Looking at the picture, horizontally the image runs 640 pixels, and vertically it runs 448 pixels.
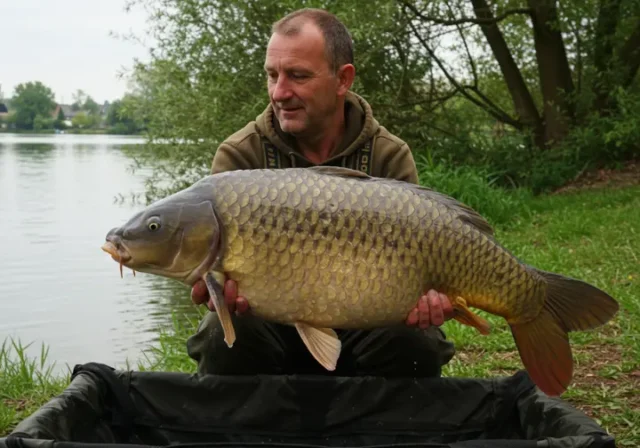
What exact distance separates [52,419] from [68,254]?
563 cm

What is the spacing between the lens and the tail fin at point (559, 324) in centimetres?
175

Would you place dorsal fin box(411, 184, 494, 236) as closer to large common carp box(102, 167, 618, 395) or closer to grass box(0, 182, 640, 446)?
large common carp box(102, 167, 618, 395)

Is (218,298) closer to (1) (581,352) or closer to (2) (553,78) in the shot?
(1) (581,352)

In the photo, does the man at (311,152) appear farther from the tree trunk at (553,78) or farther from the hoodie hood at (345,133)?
the tree trunk at (553,78)

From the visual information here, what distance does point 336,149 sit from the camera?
2262 millimetres

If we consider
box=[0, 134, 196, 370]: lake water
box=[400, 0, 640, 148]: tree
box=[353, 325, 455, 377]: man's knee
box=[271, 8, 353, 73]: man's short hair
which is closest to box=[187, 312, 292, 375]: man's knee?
box=[353, 325, 455, 377]: man's knee

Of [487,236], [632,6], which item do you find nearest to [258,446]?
[487,236]

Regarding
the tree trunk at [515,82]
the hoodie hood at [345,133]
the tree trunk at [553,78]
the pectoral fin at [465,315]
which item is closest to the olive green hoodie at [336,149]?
the hoodie hood at [345,133]

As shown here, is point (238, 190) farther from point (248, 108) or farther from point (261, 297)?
point (248, 108)

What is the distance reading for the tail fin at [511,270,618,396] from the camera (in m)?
1.75

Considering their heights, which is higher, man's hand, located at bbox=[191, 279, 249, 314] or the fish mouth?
the fish mouth

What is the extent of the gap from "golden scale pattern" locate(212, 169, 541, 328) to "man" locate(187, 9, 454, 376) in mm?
316

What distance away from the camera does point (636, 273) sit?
386cm

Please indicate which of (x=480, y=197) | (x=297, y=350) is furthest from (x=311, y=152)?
(x=480, y=197)
